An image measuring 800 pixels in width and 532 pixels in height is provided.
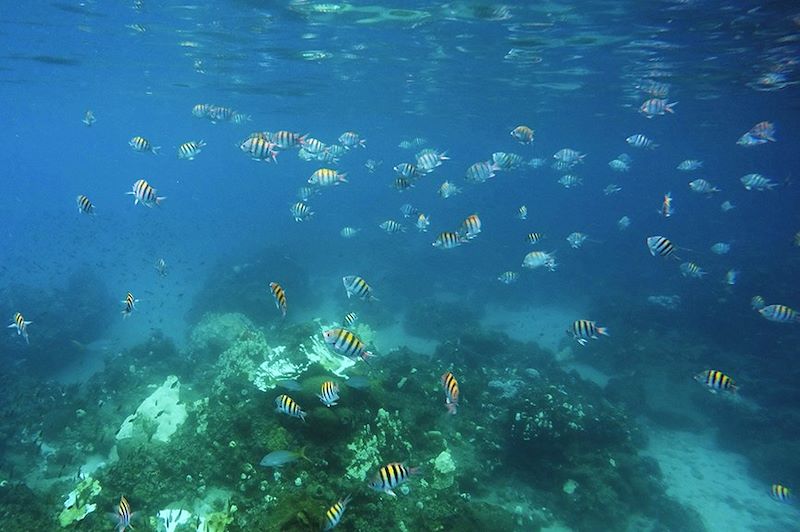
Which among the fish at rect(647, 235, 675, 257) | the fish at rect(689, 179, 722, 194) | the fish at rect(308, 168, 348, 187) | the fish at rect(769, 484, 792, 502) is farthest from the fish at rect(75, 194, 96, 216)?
the fish at rect(689, 179, 722, 194)

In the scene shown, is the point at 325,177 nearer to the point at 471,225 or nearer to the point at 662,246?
the point at 471,225

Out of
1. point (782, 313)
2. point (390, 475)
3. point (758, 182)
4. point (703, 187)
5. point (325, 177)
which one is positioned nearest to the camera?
point (390, 475)

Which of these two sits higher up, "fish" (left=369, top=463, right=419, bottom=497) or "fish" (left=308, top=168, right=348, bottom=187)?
"fish" (left=308, top=168, right=348, bottom=187)

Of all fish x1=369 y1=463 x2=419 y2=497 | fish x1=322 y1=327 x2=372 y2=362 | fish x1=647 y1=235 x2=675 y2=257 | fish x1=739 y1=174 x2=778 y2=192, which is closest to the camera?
fish x1=369 y1=463 x2=419 y2=497

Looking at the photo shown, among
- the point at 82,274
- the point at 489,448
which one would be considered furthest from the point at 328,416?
the point at 82,274

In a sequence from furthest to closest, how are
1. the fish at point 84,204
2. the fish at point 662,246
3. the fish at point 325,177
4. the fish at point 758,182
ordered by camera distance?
1. the fish at point 758,182
2. the fish at point 325,177
3. the fish at point 84,204
4. the fish at point 662,246

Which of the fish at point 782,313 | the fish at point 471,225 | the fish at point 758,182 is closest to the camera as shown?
the fish at point 471,225

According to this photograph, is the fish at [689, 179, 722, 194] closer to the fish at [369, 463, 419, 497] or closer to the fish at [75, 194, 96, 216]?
the fish at [369, 463, 419, 497]

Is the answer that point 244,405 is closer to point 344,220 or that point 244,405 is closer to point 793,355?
point 793,355

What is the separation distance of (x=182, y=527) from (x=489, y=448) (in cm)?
650

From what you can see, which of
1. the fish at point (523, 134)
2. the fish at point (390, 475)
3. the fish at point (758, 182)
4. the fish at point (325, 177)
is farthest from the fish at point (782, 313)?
the fish at point (325, 177)

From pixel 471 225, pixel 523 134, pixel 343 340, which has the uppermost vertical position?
pixel 523 134

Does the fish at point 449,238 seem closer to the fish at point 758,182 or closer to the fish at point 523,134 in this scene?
the fish at point 523,134

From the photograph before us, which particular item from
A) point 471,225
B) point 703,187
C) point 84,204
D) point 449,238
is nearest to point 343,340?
point 449,238
